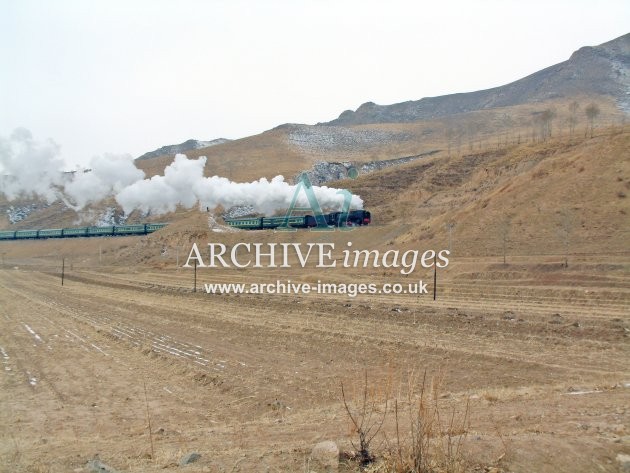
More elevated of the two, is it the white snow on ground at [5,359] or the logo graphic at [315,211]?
the logo graphic at [315,211]

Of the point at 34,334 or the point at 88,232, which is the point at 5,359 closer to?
the point at 34,334

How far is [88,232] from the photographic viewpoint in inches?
3418

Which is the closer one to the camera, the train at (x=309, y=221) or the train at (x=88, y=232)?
the train at (x=309, y=221)

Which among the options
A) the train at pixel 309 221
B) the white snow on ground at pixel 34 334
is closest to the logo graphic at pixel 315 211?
the train at pixel 309 221

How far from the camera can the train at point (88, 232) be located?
82.3m

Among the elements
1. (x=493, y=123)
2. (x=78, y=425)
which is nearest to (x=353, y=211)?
(x=78, y=425)

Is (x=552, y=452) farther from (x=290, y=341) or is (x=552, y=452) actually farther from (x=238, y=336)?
(x=238, y=336)

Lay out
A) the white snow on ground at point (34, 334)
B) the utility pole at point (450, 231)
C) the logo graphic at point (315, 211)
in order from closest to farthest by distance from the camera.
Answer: the white snow on ground at point (34, 334)
the utility pole at point (450, 231)
the logo graphic at point (315, 211)

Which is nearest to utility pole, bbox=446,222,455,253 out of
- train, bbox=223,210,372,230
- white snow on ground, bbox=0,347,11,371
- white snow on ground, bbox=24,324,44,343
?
train, bbox=223,210,372,230

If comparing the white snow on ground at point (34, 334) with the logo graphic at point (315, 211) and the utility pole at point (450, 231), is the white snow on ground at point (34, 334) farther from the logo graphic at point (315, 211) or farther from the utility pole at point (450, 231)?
the logo graphic at point (315, 211)

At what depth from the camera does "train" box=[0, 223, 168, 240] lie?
82.3 metres

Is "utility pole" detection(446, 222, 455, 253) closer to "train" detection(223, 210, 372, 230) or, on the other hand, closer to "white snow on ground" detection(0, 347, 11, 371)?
"train" detection(223, 210, 372, 230)

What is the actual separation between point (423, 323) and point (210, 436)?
15.9m

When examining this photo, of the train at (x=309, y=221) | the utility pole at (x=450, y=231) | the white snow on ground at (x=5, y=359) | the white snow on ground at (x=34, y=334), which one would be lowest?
the white snow on ground at (x=34, y=334)
